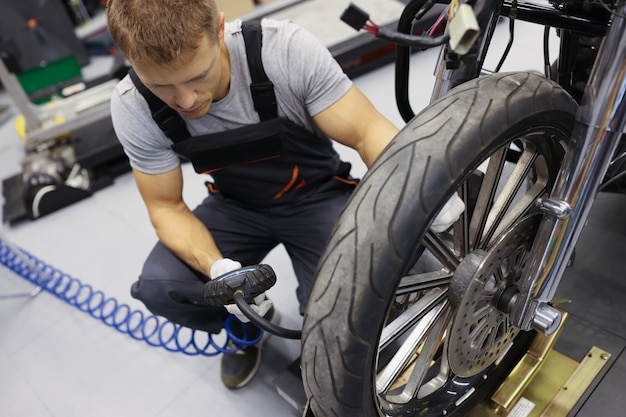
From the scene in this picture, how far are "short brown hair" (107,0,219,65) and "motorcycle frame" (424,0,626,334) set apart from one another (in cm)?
50

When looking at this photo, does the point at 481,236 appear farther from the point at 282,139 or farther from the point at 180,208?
the point at 180,208

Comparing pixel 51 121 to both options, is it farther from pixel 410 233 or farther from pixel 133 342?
pixel 410 233

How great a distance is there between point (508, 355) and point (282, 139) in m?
0.76

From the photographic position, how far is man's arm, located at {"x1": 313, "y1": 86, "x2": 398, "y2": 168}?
48.1 inches

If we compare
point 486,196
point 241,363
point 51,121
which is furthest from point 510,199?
point 51,121

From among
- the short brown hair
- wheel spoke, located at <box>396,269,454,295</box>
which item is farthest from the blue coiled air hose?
the short brown hair

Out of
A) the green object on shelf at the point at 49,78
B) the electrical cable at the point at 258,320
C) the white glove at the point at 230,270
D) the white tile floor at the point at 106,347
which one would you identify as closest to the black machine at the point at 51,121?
the green object on shelf at the point at 49,78

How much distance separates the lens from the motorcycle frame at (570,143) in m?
0.81

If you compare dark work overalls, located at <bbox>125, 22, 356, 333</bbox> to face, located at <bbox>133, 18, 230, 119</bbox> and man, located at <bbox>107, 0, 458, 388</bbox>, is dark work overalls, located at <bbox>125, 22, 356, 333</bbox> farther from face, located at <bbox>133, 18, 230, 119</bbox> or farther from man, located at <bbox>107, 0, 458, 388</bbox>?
face, located at <bbox>133, 18, 230, 119</bbox>

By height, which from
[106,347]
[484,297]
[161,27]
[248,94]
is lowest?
[106,347]

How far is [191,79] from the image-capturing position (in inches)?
43.0

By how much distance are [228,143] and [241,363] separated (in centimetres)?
68

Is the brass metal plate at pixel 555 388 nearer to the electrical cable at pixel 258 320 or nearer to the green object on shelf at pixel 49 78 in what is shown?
the electrical cable at pixel 258 320

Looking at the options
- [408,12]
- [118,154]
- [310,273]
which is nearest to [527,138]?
[408,12]
